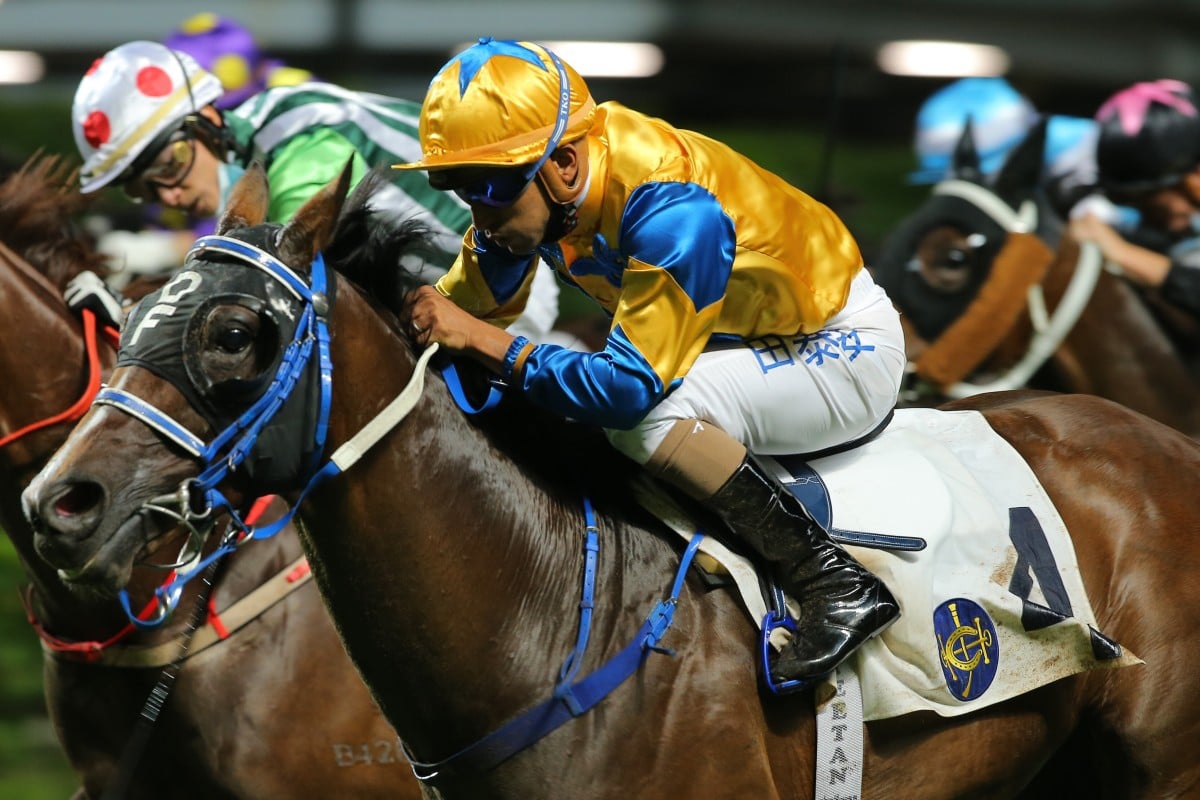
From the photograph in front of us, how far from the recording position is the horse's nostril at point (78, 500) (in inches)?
97.0

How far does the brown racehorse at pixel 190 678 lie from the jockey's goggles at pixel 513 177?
4.51 ft

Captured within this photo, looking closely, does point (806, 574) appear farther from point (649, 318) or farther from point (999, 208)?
point (999, 208)

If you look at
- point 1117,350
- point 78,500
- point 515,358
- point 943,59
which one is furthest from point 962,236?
point 943,59

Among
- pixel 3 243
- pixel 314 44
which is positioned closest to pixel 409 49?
pixel 314 44

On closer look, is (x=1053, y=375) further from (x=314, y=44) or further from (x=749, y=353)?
(x=314, y=44)

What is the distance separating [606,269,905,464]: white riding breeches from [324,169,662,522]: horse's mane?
16 centimetres

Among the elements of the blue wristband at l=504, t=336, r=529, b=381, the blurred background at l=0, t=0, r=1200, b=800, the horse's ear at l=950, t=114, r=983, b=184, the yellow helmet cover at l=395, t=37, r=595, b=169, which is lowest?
the blurred background at l=0, t=0, r=1200, b=800

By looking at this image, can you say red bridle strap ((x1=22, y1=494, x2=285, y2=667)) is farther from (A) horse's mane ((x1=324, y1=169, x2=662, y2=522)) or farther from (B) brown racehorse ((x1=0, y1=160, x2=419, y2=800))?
(A) horse's mane ((x1=324, y1=169, x2=662, y2=522))

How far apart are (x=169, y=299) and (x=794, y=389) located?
1.16m

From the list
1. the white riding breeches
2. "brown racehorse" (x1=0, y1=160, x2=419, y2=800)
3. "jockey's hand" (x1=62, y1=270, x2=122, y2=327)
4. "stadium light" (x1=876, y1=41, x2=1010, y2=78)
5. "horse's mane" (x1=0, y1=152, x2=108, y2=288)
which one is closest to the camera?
the white riding breeches

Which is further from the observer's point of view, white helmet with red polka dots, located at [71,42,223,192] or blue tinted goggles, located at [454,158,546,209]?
white helmet with red polka dots, located at [71,42,223,192]

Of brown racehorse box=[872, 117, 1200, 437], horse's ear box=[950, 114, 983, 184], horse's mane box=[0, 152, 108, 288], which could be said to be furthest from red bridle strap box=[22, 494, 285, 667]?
horse's ear box=[950, 114, 983, 184]

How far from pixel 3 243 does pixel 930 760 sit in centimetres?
258

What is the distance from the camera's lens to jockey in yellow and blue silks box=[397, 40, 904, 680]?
106 inches
